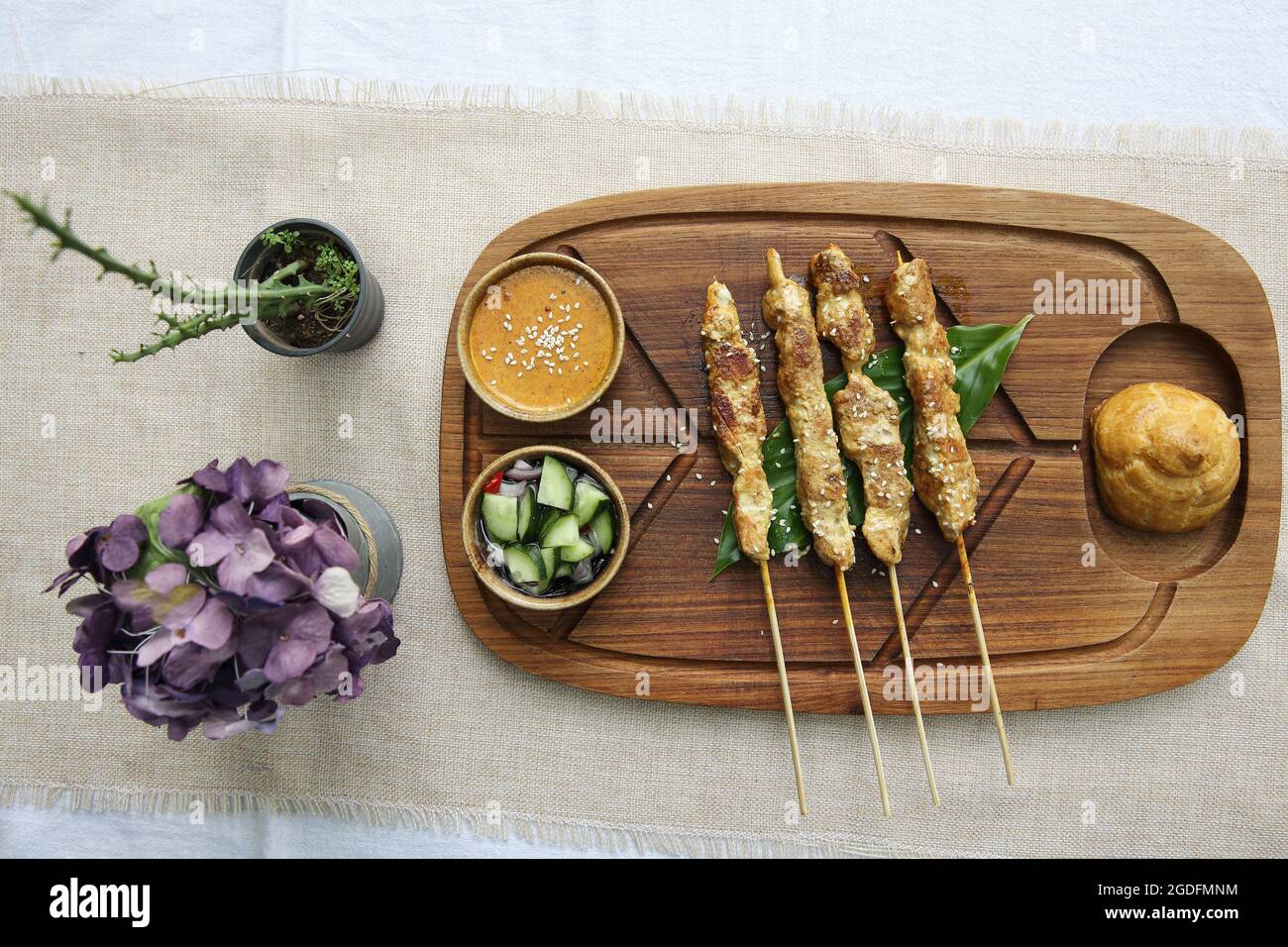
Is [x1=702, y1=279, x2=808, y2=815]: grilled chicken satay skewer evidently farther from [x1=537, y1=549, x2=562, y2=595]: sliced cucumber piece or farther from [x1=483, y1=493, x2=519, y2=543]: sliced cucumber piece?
[x1=483, y1=493, x2=519, y2=543]: sliced cucumber piece

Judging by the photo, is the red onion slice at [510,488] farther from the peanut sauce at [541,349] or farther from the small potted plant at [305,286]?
the small potted plant at [305,286]

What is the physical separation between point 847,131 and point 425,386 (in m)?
1.98

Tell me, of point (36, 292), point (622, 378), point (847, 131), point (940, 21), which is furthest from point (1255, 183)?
point (36, 292)

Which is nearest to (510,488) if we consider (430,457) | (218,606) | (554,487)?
(554,487)

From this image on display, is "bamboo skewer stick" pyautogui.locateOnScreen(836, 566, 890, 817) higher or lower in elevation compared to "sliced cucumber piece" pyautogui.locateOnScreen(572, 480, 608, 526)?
lower

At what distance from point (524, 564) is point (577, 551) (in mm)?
202

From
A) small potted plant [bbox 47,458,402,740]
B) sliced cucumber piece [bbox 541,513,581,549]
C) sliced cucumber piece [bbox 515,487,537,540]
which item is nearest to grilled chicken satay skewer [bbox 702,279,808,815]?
sliced cucumber piece [bbox 541,513,581,549]

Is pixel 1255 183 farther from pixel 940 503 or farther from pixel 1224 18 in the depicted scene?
pixel 940 503

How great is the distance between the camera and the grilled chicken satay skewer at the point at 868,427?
3.02 metres

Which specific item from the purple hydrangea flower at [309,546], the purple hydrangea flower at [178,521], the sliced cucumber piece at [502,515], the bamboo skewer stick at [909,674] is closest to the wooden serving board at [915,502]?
the bamboo skewer stick at [909,674]

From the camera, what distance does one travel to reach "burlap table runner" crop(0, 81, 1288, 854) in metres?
3.21

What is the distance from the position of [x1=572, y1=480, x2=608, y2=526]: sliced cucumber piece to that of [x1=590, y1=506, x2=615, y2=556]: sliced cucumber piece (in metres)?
0.03

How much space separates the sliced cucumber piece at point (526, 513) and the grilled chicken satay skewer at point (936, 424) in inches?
56.8

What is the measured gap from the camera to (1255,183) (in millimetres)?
3316
